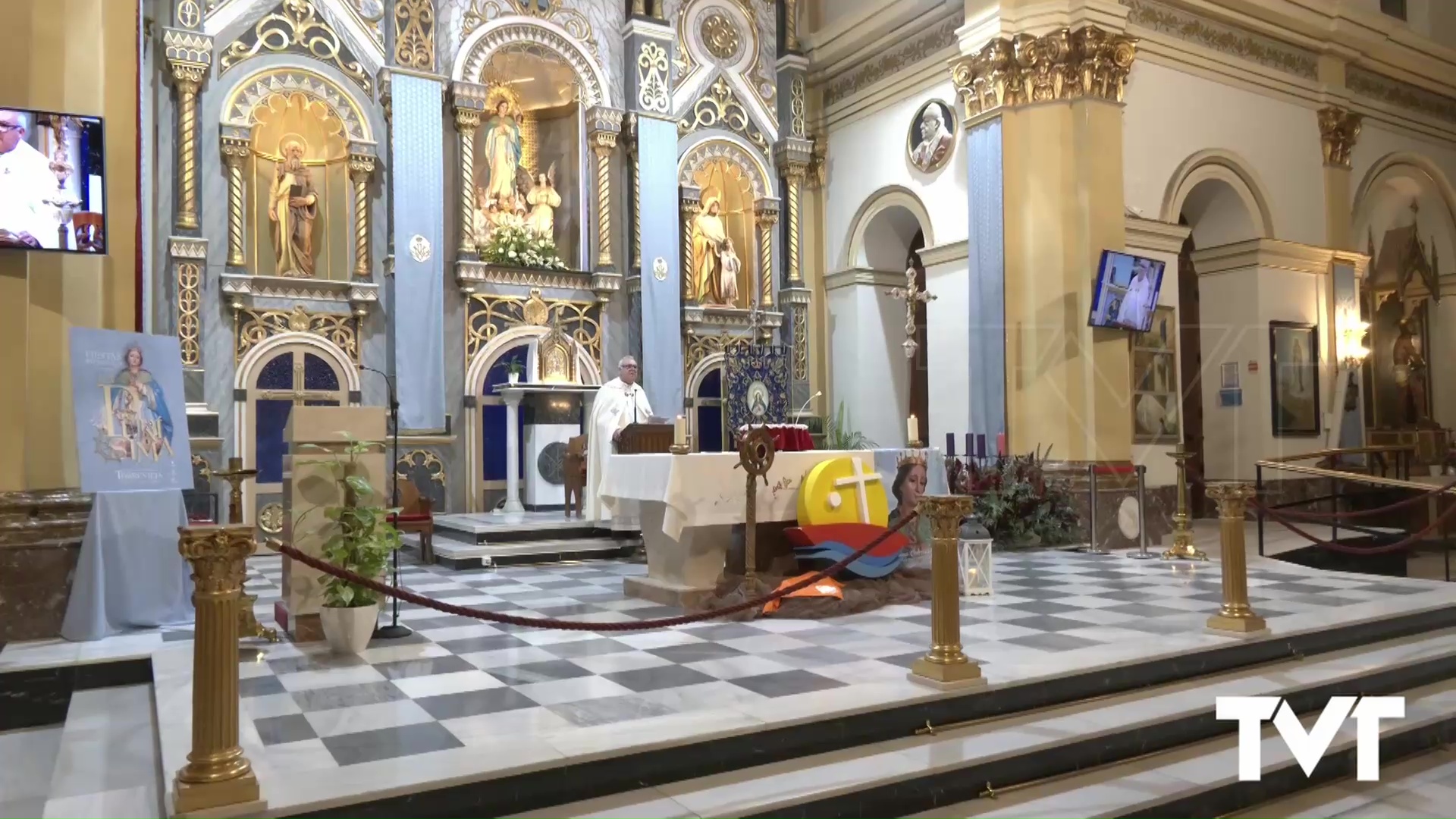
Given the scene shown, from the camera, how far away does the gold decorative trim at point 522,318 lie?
12.2m

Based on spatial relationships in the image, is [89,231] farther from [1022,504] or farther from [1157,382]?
[1157,382]

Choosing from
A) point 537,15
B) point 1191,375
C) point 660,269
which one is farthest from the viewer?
point 660,269

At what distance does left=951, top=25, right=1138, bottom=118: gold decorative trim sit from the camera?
1071cm

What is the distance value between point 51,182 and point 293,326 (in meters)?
5.33

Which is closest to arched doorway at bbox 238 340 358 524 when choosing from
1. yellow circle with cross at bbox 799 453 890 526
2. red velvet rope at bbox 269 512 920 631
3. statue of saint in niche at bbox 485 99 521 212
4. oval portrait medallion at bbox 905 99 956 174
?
statue of saint in niche at bbox 485 99 521 212

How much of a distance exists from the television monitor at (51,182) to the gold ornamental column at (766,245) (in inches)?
366

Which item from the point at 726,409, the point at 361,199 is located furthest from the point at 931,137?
the point at 361,199

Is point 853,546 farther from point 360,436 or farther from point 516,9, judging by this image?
point 516,9

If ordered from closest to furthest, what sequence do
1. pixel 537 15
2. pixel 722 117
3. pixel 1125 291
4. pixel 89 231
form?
pixel 89 231 < pixel 1125 291 < pixel 537 15 < pixel 722 117

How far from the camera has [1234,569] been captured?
5805 mm

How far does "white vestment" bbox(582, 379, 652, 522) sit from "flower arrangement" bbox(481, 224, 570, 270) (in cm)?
346

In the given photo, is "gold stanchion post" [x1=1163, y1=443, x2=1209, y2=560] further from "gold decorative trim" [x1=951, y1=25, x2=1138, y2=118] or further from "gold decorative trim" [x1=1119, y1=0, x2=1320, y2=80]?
"gold decorative trim" [x1=1119, y1=0, x2=1320, y2=80]

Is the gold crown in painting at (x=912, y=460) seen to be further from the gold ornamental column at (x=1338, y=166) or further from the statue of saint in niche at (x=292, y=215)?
the gold ornamental column at (x=1338, y=166)

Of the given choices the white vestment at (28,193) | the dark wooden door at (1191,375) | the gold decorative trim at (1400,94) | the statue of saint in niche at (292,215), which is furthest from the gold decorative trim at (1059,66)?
the white vestment at (28,193)
